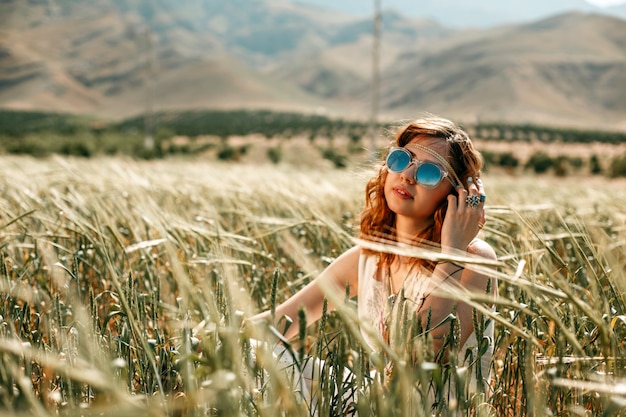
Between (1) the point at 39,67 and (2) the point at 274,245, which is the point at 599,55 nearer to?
(1) the point at 39,67

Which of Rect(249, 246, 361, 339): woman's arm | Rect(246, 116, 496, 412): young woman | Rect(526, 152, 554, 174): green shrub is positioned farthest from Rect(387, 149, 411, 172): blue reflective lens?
Rect(526, 152, 554, 174): green shrub

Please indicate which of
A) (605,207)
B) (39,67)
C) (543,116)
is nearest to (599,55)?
(543,116)

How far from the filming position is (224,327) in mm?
1081

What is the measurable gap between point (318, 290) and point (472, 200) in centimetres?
52

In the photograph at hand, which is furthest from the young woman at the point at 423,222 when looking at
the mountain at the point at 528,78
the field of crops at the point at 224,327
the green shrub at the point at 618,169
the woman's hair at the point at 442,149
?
the mountain at the point at 528,78

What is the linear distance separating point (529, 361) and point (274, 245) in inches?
61.5

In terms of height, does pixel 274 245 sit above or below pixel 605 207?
above

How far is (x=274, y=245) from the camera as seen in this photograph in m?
2.49

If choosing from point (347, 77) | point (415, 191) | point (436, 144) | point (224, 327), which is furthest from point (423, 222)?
point (347, 77)

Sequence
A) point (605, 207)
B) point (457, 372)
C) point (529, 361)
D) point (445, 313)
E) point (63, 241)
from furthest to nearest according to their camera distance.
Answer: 1. point (605, 207)
2. point (63, 241)
3. point (445, 313)
4. point (529, 361)
5. point (457, 372)

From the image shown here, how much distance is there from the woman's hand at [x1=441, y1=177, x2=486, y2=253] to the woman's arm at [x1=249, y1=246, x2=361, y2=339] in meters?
0.33

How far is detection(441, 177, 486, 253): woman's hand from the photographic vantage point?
167 cm

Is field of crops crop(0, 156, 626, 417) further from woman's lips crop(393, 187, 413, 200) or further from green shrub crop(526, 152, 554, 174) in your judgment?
green shrub crop(526, 152, 554, 174)

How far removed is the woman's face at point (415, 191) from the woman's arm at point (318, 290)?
213 mm
